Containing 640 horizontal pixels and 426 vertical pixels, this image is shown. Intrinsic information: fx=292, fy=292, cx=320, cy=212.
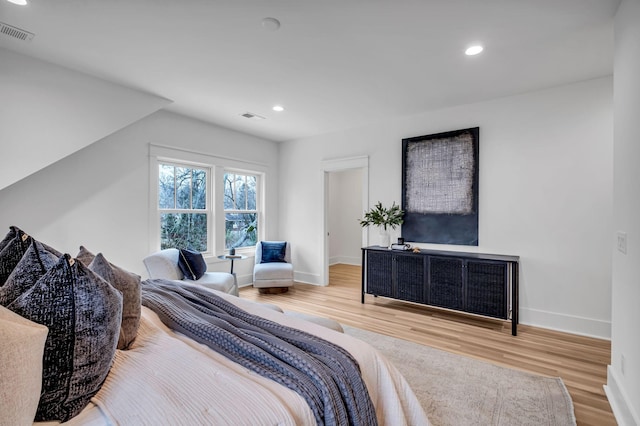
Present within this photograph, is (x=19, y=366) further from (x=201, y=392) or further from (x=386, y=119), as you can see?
(x=386, y=119)

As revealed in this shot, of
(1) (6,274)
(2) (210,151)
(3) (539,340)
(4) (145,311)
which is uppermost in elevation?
(2) (210,151)

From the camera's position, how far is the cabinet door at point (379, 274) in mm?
3855

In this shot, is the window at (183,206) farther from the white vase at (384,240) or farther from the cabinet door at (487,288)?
the cabinet door at (487,288)

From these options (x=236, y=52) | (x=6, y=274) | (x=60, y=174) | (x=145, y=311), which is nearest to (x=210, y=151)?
(x=60, y=174)

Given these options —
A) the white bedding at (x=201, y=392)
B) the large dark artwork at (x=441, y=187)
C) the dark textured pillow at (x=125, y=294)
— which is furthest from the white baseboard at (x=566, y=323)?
the dark textured pillow at (x=125, y=294)

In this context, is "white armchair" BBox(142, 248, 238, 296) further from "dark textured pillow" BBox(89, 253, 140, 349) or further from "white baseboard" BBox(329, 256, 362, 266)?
"white baseboard" BBox(329, 256, 362, 266)

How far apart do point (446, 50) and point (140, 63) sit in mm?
2711

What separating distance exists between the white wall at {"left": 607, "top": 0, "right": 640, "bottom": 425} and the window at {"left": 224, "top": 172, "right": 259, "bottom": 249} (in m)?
4.57

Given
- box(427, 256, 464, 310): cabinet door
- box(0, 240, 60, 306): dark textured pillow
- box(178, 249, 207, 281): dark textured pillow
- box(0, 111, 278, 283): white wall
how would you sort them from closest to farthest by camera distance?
box(0, 240, 60, 306): dark textured pillow → box(0, 111, 278, 283): white wall → box(427, 256, 464, 310): cabinet door → box(178, 249, 207, 281): dark textured pillow

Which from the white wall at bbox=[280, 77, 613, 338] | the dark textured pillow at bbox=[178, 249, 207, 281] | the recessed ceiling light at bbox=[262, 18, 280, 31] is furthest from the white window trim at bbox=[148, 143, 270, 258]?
the white wall at bbox=[280, 77, 613, 338]

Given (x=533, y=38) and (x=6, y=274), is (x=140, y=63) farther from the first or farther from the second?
(x=533, y=38)

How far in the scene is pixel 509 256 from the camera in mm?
3352

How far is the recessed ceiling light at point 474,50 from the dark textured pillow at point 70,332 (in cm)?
295

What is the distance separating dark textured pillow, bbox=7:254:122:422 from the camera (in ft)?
2.82
